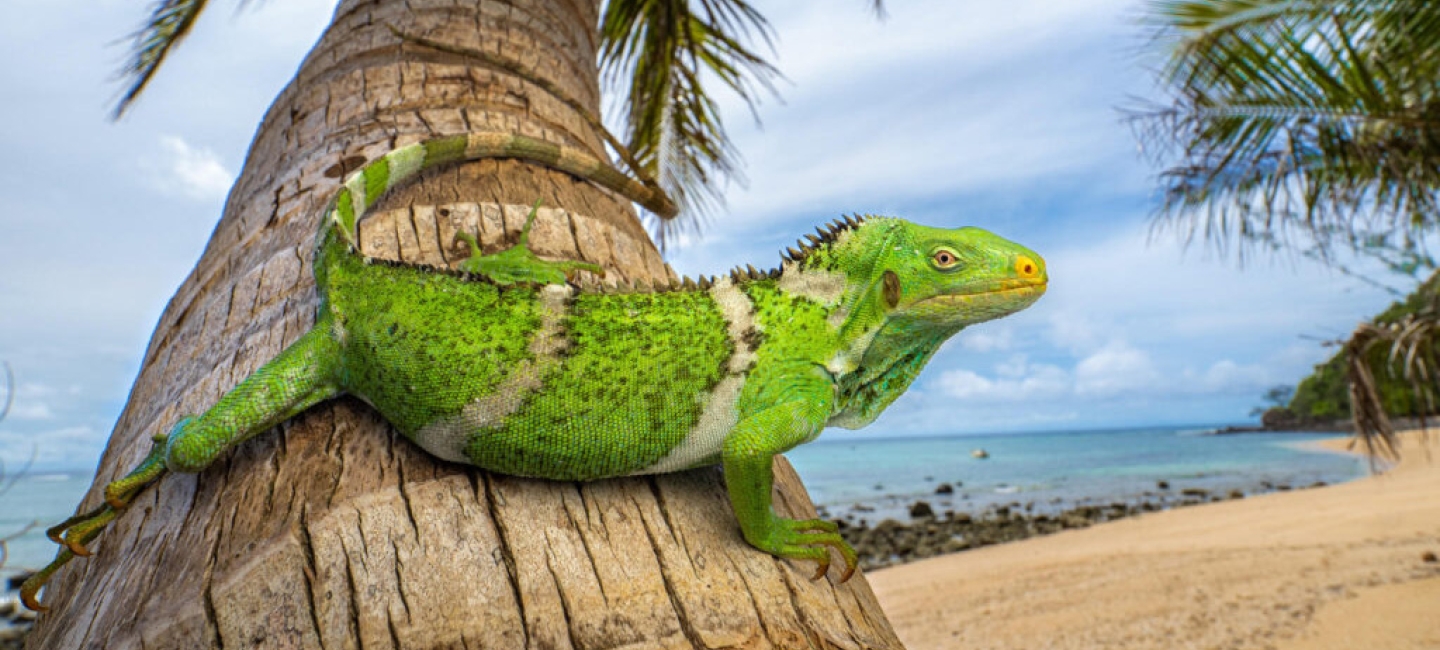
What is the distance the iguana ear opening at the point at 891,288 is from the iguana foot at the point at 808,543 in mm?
694

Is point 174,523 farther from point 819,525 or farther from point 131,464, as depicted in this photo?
point 819,525

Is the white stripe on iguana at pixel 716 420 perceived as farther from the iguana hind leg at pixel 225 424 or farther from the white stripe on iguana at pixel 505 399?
the iguana hind leg at pixel 225 424

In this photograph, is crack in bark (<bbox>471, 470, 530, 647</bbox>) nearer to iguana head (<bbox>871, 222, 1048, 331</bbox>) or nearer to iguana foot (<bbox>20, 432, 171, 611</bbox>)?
iguana foot (<bbox>20, 432, 171, 611</bbox>)

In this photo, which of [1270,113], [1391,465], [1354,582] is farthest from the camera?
[1391,465]

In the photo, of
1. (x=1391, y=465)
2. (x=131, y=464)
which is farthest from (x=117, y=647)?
(x=1391, y=465)

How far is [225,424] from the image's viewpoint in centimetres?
239

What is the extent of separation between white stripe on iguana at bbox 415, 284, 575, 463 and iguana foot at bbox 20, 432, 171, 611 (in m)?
0.85

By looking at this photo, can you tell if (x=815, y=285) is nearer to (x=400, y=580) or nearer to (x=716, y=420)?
(x=716, y=420)

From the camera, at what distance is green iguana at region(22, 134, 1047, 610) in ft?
7.70

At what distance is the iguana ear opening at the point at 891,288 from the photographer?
2.52 m

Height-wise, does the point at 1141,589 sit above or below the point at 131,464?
below

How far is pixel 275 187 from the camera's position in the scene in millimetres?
3660

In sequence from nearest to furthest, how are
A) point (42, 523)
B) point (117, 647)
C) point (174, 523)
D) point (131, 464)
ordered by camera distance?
point (117, 647), point (174, 523), point (131, 464), point (42, 523)

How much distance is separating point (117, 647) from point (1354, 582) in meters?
9.70
